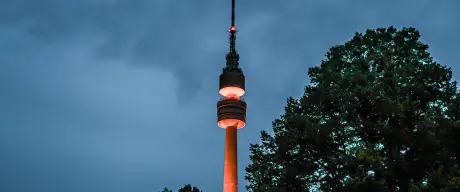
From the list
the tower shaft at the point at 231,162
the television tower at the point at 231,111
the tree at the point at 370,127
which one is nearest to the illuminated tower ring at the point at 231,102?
the television tower at the point at 231,111

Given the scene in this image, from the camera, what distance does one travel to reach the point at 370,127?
92.1 feet

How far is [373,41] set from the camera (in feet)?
109

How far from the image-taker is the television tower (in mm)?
45031

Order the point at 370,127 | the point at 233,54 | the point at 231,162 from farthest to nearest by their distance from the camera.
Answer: the point at 233,54 → the point at 231,162 → the point at 370,127

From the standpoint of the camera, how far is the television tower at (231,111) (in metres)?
45.0

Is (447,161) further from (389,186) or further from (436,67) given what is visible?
(436,67)

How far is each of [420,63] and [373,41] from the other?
11.3 feet

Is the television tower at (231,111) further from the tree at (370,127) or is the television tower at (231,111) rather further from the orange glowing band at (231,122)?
the tree at (370,127)

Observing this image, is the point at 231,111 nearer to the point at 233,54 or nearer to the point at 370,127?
the point at 233,54

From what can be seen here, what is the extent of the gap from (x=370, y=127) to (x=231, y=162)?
63.1 feet

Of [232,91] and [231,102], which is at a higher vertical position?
[232,91]

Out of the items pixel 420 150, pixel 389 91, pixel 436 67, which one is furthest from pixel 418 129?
pixel 436 67

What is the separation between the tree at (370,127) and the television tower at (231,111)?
11909 mm

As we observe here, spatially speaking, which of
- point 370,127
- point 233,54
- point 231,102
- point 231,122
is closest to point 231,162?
point 231,122
